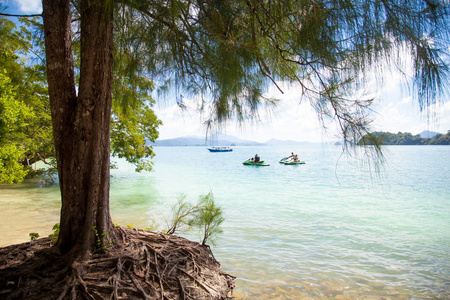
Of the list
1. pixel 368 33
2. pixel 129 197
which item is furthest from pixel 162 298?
pixel 129 197

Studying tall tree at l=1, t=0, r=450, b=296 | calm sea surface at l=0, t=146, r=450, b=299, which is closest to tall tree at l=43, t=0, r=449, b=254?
tall tree at l=1, t=0, r=450, b=296

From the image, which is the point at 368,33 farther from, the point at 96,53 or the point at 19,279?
the point at 19,279

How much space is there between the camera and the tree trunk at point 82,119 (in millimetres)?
2055

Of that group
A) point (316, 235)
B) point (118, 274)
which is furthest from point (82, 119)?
point (316, 235)

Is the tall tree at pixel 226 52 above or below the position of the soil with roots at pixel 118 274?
above

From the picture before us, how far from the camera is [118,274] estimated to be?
1963mm

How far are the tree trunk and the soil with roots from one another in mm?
153

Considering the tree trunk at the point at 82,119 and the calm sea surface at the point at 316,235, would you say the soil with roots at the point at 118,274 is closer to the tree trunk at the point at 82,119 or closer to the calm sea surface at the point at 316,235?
the tree trunk at the point at 82,119

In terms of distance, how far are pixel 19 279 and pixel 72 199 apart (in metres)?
0.58

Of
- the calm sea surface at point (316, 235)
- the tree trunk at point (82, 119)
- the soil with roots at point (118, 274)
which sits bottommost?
the calm sea surface at point (316, 235)

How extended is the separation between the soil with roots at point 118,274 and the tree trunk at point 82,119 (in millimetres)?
153

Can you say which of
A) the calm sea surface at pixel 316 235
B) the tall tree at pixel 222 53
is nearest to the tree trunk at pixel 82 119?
the tall tree at pixel 222 53

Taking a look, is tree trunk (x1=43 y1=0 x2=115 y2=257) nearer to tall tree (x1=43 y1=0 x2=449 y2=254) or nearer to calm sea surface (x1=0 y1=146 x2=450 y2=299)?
tall tree (x1=43 y1=0 x2=449 y2=254)

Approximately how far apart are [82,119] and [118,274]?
1.13 metres
